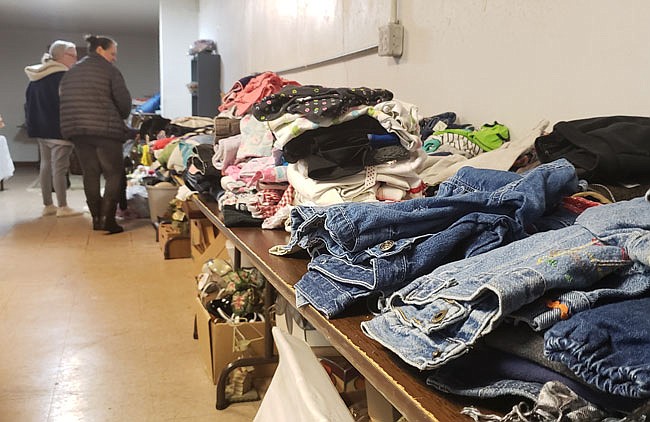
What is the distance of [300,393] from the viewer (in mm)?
1060

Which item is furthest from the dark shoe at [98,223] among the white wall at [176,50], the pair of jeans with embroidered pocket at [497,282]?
the pair of jeans with embroidered pocket at [497,282]

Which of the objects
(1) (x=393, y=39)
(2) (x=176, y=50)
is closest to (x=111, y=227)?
(2) (x=176, y=50)

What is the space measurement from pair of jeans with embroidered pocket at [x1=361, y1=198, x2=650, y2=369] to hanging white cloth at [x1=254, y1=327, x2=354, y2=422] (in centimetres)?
29

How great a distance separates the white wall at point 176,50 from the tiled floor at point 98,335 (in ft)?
9.64

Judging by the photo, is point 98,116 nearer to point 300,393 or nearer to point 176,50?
point 176,50

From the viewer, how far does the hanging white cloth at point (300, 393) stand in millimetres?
1012

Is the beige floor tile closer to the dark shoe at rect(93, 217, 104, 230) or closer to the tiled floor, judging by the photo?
the tiled floor

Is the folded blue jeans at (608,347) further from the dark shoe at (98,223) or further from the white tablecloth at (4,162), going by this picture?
the white tablecloth at (4,162)

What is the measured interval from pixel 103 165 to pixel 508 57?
3829mm

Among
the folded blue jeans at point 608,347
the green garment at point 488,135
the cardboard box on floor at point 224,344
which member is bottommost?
the cardboard box on floor at point 224,344

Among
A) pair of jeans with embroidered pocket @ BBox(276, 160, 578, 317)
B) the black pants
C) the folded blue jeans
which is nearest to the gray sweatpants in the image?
the black pants

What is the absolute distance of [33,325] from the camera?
2760 mm

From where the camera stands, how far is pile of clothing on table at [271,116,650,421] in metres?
0.56

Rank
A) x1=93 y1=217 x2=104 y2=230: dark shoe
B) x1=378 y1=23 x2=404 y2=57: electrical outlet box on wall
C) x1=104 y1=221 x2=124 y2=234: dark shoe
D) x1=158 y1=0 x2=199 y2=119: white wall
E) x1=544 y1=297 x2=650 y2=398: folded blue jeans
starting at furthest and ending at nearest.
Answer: x1=158 y1=0 x2=199 y2=119: white wall → x1=93 y1=217 x2=104 y2=230: dark shoe → x1=104 y1=221 x2=124 y2=234: dark shoe → x1=378 y1=23 x2=404 y2=57: electrical outlet box on wall → x1=544 y1=297 x2=650 y2=398: folded blue jeans
